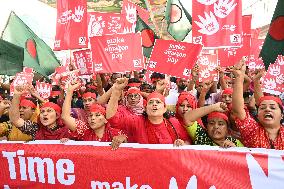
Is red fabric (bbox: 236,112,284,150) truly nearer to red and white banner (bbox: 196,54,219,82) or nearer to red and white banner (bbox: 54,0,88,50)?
red and white banner (bbox: 196,54,219,82)

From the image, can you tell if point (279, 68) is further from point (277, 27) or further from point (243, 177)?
point (243, 177)

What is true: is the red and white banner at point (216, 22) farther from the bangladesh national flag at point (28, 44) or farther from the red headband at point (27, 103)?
the bangladesh national flag at point (28, 44)

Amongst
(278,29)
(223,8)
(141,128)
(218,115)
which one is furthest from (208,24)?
(141,128)

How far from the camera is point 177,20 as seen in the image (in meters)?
9.23

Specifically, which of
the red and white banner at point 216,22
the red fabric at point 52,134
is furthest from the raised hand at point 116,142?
the red and white banner at point 216,22

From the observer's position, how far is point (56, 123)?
4.95 m

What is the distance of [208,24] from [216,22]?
0.36 feet

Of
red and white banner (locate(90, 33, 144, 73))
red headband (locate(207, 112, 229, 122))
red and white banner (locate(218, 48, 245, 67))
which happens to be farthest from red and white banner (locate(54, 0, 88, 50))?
red headband (locate(207, 112, 229, 122))

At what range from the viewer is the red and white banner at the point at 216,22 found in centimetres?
542

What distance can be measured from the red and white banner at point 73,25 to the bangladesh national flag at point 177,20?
2634mm

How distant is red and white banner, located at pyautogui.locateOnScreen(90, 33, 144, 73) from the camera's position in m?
5.82

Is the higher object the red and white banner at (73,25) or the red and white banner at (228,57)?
the red and white banner at (73,25)

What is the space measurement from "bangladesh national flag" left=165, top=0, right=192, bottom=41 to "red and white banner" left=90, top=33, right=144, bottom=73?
346 cm

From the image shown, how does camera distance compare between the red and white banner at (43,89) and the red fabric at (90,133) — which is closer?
the red fabric at (90,133)
